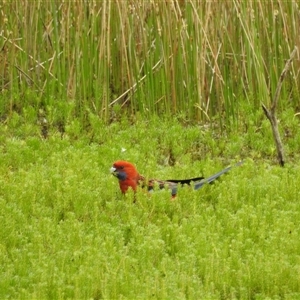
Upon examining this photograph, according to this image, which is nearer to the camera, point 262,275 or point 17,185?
point 262,275

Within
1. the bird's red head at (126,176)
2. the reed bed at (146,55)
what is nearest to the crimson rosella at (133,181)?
the bird's red head at (126,176)

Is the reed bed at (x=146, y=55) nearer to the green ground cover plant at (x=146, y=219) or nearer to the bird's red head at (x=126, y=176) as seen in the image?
the green ground cover plant at (x=146, y=219)

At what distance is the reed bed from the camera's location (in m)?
7.87

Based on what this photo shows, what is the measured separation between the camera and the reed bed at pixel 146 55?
7.87 m

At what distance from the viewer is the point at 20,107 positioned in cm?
829

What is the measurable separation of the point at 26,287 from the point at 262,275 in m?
1.19

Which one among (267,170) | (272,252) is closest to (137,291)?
(272,252)

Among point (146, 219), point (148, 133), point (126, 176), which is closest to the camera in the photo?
point (146, 219)

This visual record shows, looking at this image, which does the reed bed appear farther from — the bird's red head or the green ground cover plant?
the bird's red head

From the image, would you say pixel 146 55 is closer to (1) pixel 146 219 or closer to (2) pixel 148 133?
(2) pixel 148 133

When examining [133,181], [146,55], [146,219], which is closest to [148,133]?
[146,55]

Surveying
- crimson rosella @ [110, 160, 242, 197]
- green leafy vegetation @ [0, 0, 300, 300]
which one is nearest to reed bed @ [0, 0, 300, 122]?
green leafy vegetation @ [0, 0, 300, 300]

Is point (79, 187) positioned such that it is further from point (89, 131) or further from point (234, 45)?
point (234, 45)

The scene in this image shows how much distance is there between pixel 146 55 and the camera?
7.86 m
